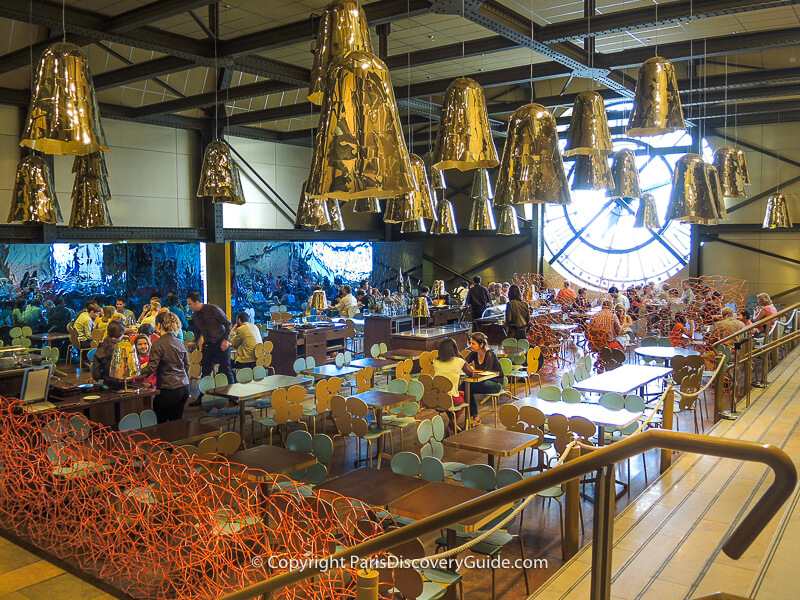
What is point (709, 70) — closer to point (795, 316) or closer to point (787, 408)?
point (795, 316)

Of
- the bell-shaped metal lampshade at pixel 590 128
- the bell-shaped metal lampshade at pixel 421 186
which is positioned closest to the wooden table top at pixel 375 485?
the bell-shaped metal lampshade at pixel 421 186

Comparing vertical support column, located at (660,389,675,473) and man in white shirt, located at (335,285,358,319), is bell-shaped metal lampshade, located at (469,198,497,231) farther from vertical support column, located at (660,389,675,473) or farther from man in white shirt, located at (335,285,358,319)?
man in white shirt, located at (335,285,358,319)

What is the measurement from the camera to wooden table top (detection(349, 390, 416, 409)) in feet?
22.6

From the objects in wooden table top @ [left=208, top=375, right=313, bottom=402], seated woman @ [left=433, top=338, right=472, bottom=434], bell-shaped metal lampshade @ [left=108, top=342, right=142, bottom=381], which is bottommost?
wooden table top @ [left=208, top=375, right=313, bottom=402]

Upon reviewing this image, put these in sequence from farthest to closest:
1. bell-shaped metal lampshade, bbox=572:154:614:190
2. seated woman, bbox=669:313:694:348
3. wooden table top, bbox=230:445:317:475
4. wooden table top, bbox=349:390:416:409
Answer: seated woman, bbox=669:313:694:348
wooden table top, bbox=349:390:416:409
wooden table top, bbox=230:445:317:475
bell-shaped metal lampshade, bbox=572:154:614:190

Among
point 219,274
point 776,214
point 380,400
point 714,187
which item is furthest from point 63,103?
point 219,274

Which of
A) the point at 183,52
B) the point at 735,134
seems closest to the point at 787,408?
the point at 183,52

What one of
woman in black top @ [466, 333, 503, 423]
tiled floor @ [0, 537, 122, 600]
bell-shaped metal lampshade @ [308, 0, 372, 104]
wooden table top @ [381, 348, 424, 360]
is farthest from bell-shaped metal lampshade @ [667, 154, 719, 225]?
wooden table top @ [381, 348, 424, 360]

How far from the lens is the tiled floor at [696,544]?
3338 mm

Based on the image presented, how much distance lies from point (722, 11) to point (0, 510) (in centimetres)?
791

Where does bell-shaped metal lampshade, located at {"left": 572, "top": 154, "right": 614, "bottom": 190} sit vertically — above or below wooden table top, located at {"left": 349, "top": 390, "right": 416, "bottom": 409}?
above

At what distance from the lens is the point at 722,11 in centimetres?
602

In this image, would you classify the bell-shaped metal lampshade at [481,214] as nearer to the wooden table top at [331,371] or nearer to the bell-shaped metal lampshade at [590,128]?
the bell-shaped metal lampshade at [590,128]

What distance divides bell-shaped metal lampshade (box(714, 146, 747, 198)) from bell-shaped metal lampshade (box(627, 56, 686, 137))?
2.32 metres
